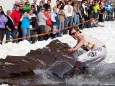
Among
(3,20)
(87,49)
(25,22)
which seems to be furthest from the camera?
(25,22)

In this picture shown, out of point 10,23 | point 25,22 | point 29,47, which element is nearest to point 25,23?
point 25,22

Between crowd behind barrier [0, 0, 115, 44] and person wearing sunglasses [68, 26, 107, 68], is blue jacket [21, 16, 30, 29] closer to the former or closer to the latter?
crowd behind barrier [0, 0, 115, 44]

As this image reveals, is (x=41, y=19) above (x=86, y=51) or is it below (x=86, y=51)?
below

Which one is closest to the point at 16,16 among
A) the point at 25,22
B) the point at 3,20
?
A: the point at 25,22

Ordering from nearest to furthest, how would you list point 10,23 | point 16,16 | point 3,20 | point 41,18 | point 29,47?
point 3,20
point 29,47
point 10,23
point 16,16
point 41,18

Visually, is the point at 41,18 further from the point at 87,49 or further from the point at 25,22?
the point at 87,49

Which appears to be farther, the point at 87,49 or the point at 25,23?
the point at 25,23

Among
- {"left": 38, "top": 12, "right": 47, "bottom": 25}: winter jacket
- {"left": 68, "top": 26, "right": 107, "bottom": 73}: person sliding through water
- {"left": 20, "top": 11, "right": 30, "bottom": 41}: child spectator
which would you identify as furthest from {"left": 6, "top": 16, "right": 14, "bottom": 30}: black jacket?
{"left": 68, "top": 26, "right": 107, "bottom": 73}: person sliding through water

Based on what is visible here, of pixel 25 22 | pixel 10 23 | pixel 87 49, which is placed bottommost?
pixel 25 22

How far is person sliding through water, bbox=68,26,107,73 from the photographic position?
36.6ft

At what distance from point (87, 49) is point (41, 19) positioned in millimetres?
6424

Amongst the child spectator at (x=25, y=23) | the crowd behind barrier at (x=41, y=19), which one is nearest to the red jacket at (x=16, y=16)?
the crowd behind barrier at (x=41, y=19)

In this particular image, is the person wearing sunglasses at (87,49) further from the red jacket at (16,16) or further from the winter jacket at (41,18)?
the winter jacket at (41,18)

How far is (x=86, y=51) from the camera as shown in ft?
37.9
